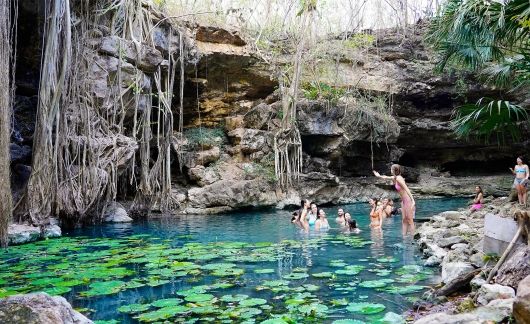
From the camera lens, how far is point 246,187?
14.8 m

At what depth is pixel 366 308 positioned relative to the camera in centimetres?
345

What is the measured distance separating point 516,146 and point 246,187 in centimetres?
1404

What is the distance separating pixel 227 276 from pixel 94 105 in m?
7.38

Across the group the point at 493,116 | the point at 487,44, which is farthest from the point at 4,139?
the point at 487,44

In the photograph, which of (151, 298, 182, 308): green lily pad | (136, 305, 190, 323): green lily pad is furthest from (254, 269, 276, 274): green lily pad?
(136, 305, 190, 323): green lily pad

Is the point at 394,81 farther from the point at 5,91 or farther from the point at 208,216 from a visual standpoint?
the point at 5,91

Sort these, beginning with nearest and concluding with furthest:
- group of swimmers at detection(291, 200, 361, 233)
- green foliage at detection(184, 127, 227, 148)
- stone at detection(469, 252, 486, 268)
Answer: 1. stone at detection(469, 252, 486, 268)
2. group of swimmers at detection(291, 200, 361, 233)
3. green foliage at detection(184, 127, 227, 148)

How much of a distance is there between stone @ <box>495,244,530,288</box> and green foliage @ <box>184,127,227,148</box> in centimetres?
1360

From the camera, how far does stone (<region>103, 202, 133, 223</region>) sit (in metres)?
11.6


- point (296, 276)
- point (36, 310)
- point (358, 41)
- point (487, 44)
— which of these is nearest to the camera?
point (36, 310)

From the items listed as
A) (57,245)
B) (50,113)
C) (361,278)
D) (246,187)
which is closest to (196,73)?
(246,187)

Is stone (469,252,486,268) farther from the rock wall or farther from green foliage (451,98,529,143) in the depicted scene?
the rock wall

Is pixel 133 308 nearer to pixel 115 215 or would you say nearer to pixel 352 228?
pixel 352 228

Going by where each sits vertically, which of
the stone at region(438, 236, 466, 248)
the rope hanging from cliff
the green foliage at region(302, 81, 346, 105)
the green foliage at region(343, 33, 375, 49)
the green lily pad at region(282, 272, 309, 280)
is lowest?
the green lily pad at region(282, 272, 309, 280)
